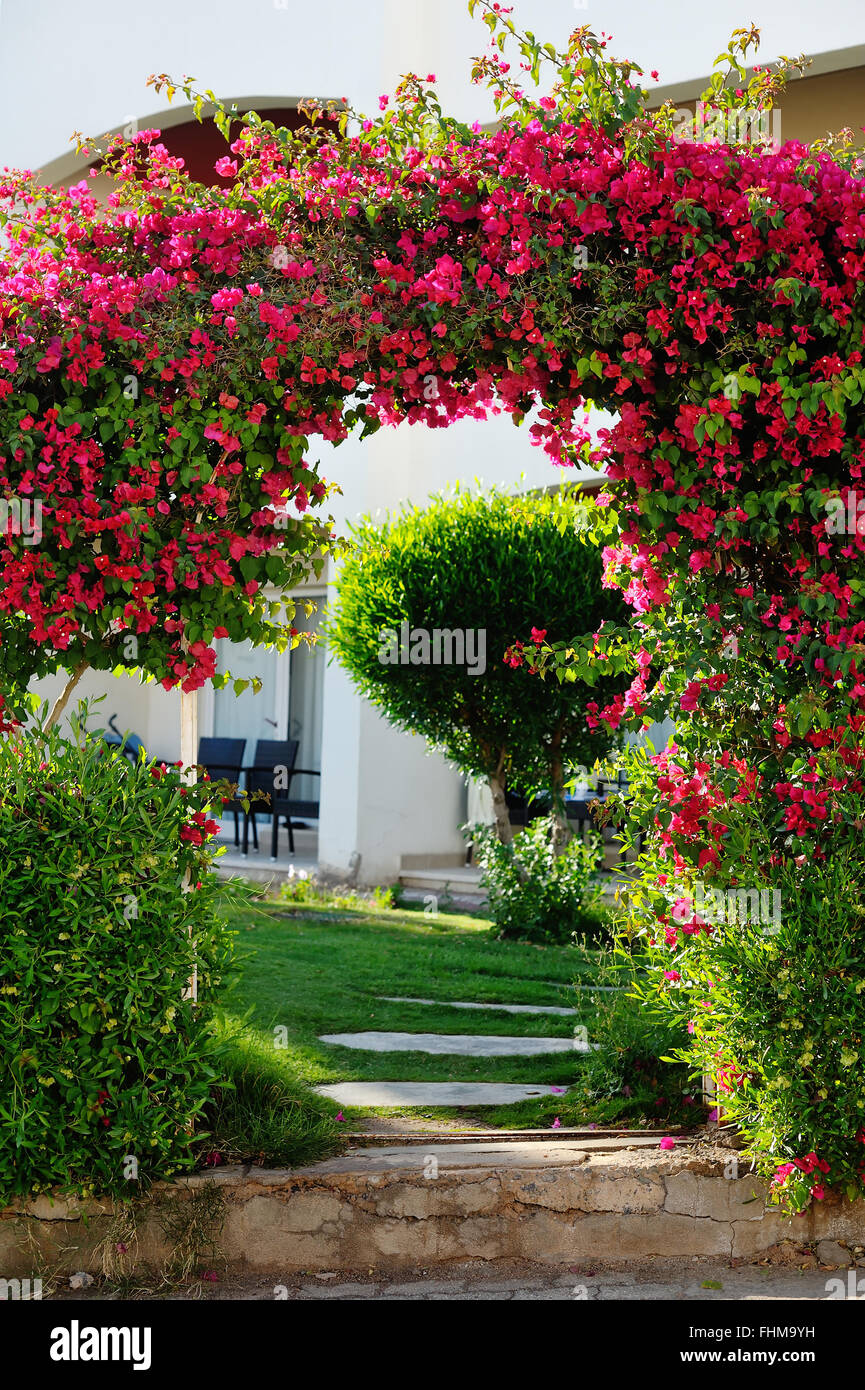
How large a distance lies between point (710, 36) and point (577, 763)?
4799 millimetres

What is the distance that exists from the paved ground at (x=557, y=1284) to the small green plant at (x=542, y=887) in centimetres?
467

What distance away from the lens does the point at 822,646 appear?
11.0ft

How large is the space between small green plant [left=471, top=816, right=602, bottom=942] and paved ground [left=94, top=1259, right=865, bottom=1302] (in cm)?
467

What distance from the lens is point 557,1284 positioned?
3.38 meters

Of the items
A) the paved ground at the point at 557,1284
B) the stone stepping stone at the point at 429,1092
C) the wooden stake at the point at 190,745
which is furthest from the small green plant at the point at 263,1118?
the stone stepping stone at the point at 429,1092

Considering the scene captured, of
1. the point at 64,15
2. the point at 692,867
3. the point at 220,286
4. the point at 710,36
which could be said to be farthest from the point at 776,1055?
the point at 64,15

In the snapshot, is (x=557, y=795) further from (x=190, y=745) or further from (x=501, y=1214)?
(x=501, y=1214)

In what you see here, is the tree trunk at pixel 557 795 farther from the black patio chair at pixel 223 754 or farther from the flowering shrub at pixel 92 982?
the flowering shrub at pixel 92 982

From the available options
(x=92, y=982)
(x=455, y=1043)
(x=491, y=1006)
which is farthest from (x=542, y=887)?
(x=92, y=982)

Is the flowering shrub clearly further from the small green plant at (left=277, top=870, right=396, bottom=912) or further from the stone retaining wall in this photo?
the small green plant at (left=277, top=870, right=396, bottom=912)

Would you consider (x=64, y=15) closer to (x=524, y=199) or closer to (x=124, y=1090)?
(x=524, y=199)

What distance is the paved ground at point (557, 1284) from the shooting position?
3.28m

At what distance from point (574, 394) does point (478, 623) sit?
174 inches
